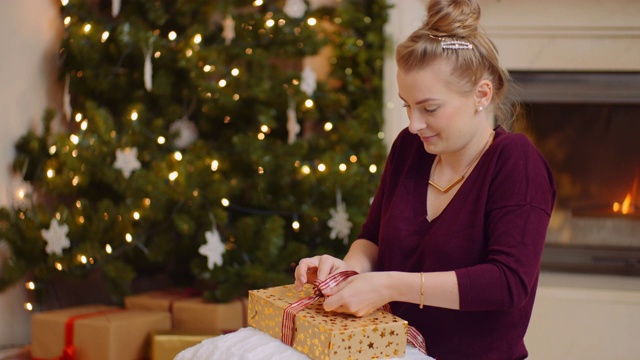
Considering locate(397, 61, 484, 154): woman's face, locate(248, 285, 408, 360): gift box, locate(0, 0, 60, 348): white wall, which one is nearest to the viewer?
locate(248, 285, 408, 360): gift box

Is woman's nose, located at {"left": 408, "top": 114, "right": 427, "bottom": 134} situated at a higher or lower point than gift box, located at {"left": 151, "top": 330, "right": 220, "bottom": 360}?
higher

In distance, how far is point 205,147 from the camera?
2.67 metres

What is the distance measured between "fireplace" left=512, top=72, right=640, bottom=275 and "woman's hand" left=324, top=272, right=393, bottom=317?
177 cm

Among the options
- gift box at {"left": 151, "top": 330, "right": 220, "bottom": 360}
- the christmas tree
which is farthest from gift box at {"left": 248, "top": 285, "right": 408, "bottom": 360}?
the christmas tree

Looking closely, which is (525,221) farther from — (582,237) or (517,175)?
(582,237)

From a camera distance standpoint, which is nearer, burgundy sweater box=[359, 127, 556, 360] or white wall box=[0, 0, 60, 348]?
burgundy sweater box=[359, 127, 556, 360]

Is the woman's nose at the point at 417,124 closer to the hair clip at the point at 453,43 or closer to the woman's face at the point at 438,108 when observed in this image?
the woman's face at the point at 438,108

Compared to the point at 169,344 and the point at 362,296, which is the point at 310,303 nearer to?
the point at 362,296

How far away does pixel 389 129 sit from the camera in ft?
8.89

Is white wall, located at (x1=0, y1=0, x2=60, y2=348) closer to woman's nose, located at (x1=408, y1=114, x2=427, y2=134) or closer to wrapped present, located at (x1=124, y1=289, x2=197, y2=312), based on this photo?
wrapped present, located at (x1=124, y1=289, x2=197, y2=312)

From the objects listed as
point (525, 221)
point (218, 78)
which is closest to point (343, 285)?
point (525, 221)

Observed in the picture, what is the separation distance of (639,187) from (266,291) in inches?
78.3

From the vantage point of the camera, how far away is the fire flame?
9.30ft

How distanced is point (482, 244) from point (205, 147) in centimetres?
156
